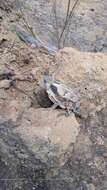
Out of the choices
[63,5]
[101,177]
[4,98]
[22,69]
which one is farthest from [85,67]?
[63,5]

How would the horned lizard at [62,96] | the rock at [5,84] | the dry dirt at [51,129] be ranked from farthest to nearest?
the rock at [5,84], the horned lizard at [62,96], the dry dirt at [51,129]

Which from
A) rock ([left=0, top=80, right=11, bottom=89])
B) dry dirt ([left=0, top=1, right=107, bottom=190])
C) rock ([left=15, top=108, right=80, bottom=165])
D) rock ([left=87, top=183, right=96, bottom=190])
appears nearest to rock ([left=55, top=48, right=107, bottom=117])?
dry dirt ([left=0, top=1, right=107, bottom=190])

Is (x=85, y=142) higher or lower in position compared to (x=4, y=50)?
lower

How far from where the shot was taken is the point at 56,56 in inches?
107

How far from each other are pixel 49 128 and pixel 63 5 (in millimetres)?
1825

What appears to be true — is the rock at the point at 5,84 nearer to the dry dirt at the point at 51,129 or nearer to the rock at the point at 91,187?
the dry dirt at the point at 51,129

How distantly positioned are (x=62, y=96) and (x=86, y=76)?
1.01 feet

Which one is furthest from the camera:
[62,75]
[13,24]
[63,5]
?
[63,5]

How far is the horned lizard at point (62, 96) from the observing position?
2.37 meters

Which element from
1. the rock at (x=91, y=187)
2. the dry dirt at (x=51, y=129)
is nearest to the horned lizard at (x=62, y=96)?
the dry dirt at (x=51, y=129)

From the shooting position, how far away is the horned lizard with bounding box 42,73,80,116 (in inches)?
93.4

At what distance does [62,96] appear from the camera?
2377 mm

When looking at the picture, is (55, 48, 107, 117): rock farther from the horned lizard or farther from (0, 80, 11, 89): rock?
(0, 80, 11, 89): rock

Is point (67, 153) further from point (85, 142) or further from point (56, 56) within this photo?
point (56, 56)
